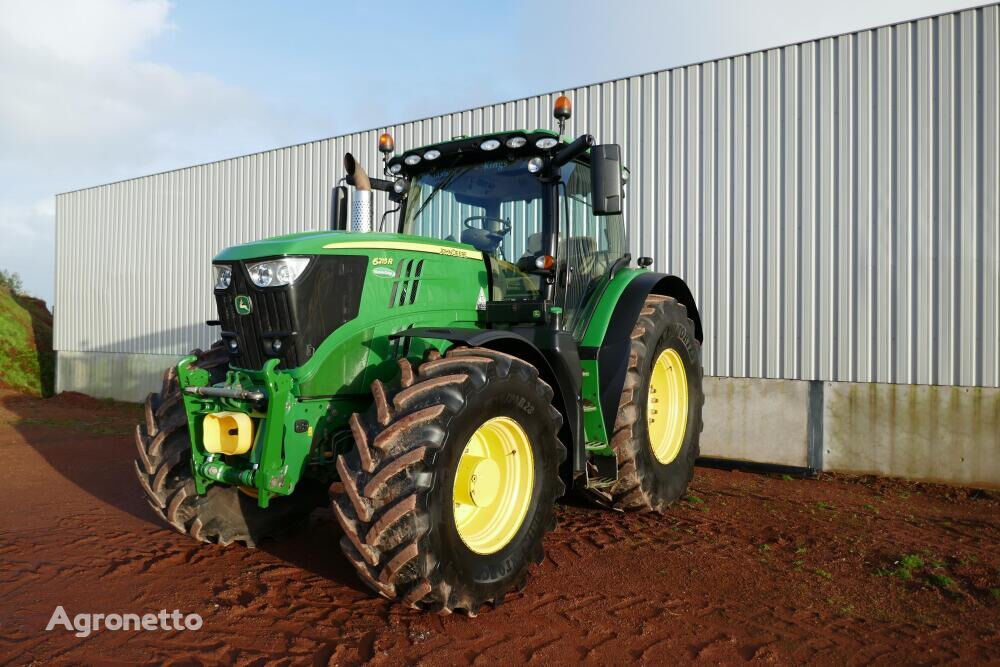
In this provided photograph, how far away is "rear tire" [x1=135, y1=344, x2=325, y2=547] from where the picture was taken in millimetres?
3971

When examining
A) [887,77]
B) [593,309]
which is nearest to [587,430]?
[593,309]

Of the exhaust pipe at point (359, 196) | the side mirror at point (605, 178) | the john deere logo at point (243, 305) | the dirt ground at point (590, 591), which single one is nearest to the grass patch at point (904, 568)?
the dirt ground at point (590, 591)

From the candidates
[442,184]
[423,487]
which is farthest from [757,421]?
[423,487]

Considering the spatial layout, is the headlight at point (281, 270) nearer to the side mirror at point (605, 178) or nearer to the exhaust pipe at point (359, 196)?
the exhaust pipe at point (359, 196)

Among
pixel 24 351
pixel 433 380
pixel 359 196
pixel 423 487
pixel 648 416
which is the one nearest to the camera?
pixel 423 487

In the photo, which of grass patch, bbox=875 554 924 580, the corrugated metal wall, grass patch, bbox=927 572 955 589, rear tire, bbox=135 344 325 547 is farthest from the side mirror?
the corrugated metal wall

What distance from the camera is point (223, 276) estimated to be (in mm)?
3826

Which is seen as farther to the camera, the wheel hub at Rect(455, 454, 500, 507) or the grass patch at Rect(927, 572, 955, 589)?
the grass patch at Rect(927, 572, 955, 589)

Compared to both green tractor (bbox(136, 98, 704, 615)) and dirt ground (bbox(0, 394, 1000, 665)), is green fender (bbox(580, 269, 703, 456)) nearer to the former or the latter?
green tractor (bbox(136, 98, 704, 615))

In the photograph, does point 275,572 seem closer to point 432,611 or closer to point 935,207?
point 432,611

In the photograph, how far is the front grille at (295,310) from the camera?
353 centimetres

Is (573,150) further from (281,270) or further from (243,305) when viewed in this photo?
(243,305)

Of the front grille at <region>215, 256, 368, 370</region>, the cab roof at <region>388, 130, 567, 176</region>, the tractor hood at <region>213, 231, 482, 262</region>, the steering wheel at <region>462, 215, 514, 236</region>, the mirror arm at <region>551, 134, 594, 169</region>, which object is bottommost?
the front grille at <region>215, 256, 368, 370</region>

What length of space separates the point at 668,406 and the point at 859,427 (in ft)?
8.14
